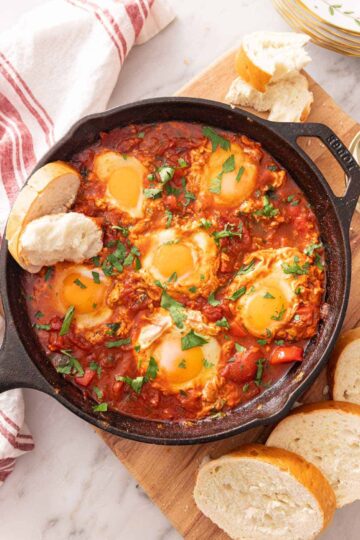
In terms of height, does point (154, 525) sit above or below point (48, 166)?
below

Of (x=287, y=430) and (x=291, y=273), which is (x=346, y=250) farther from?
(x=287, y=430)

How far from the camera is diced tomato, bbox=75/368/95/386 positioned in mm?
4500

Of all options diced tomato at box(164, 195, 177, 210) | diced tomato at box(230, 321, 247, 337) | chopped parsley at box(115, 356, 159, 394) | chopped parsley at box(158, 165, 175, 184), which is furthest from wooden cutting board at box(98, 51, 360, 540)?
chopped parsley at box(158, 165, 175, 184)

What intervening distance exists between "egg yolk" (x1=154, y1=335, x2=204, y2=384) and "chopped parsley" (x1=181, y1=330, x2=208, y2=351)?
23 millimetres

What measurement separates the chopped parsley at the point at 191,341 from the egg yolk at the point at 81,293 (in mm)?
640

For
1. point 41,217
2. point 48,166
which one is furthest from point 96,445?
point 48,166

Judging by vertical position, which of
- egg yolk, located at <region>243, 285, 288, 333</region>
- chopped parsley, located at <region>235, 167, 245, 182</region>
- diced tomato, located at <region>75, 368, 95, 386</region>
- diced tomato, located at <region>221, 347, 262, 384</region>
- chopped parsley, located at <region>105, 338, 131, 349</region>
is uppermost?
chopped parsley, located at <region>235, 167, 245, 182</region>

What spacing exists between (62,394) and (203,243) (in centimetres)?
138

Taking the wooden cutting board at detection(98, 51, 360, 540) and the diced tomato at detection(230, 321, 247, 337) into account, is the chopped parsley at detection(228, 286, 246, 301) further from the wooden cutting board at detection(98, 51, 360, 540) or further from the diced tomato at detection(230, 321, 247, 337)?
the wooden cutting board at detection(98, 51, 360, 540)

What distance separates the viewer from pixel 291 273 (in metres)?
4.51

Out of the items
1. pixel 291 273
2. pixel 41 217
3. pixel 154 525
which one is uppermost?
pixel 41 217

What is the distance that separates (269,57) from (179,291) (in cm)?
173

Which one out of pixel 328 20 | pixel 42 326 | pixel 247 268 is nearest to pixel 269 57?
pixel 328 20

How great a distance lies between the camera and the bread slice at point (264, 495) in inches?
171
